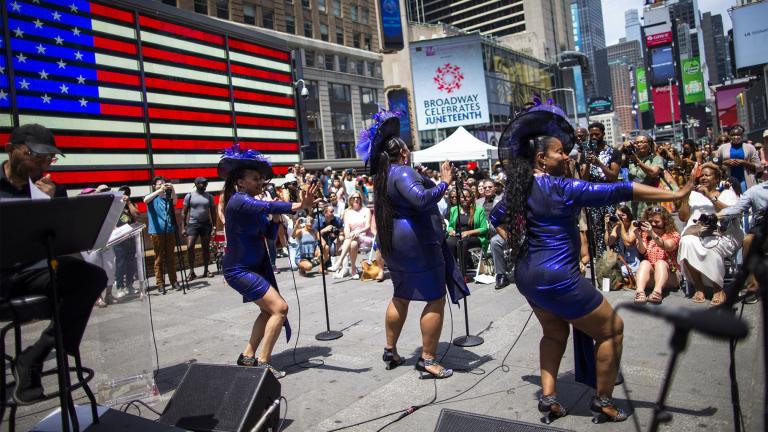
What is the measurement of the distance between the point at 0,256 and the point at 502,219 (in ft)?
9.34

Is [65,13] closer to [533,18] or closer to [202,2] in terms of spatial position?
[202,2]

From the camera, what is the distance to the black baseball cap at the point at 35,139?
3209 mm

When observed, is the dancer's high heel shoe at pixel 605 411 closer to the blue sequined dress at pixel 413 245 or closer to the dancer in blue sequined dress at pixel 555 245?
the dancer in blue sequined dress at pixel 555 245

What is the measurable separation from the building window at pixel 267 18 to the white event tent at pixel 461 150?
27828mm

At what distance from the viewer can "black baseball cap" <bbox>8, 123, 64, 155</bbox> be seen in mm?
3209

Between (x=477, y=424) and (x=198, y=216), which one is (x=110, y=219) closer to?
(x=477, y=424)

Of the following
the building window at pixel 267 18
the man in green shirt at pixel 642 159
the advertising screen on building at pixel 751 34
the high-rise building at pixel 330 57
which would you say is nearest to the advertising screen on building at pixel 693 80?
the advertising screen on building at pixel 751 34

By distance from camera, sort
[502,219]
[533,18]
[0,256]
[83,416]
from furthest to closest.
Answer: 1. [533,18]
2. [502,219]
3. [83,416]
4. [0,256]

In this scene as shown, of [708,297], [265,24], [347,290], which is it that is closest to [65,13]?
[347,290]

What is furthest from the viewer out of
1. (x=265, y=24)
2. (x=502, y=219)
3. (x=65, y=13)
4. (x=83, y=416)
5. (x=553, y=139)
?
(x=265, y=24)

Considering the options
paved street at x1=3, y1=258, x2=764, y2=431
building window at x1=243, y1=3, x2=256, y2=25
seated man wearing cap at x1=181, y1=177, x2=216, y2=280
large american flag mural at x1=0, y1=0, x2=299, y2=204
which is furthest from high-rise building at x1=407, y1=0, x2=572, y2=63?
paved street at x1=3, y1=258, x2=764, y2=431

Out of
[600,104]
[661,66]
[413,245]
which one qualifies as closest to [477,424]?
[413,245]

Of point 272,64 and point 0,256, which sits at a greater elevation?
point 272,64

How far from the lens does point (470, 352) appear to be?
504 centimetres
